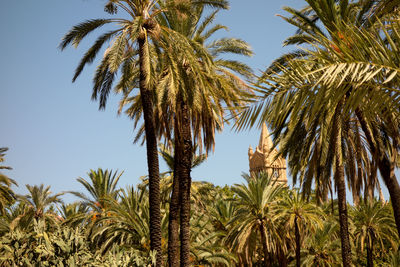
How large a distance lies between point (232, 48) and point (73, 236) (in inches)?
546

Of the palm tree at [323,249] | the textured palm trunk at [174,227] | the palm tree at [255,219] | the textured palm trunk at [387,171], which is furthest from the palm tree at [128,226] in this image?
the palm tree at [323,249]

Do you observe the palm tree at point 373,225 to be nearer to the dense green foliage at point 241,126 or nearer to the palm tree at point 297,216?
the dense green foliage at point 241,126

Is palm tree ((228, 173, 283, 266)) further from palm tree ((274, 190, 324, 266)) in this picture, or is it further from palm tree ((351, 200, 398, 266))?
palm tree ((351, 200, 398, 266))

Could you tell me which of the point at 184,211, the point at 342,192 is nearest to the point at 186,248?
the point at 184,211

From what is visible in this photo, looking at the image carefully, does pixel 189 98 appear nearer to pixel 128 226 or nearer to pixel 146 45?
pixel 146 45

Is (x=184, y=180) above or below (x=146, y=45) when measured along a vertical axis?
below

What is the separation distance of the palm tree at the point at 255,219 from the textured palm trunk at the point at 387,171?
11.9m

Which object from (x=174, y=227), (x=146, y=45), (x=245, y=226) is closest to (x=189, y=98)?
(x=146, y=45)

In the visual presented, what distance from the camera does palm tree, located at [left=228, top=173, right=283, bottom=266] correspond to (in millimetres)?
25656

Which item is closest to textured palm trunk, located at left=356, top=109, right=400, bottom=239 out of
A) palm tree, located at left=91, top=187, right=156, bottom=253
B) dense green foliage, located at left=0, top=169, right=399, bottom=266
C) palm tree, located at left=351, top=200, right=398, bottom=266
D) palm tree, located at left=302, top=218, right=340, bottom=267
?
dense green foliage, located at left=0, top=169, right=399, bottom=266

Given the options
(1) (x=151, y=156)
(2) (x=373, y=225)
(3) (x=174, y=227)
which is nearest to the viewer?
(1) (x=151, y=156)

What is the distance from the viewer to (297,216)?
26703 mm

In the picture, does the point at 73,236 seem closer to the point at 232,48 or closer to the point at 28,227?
the point at 232,48

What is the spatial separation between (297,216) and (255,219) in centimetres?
265
